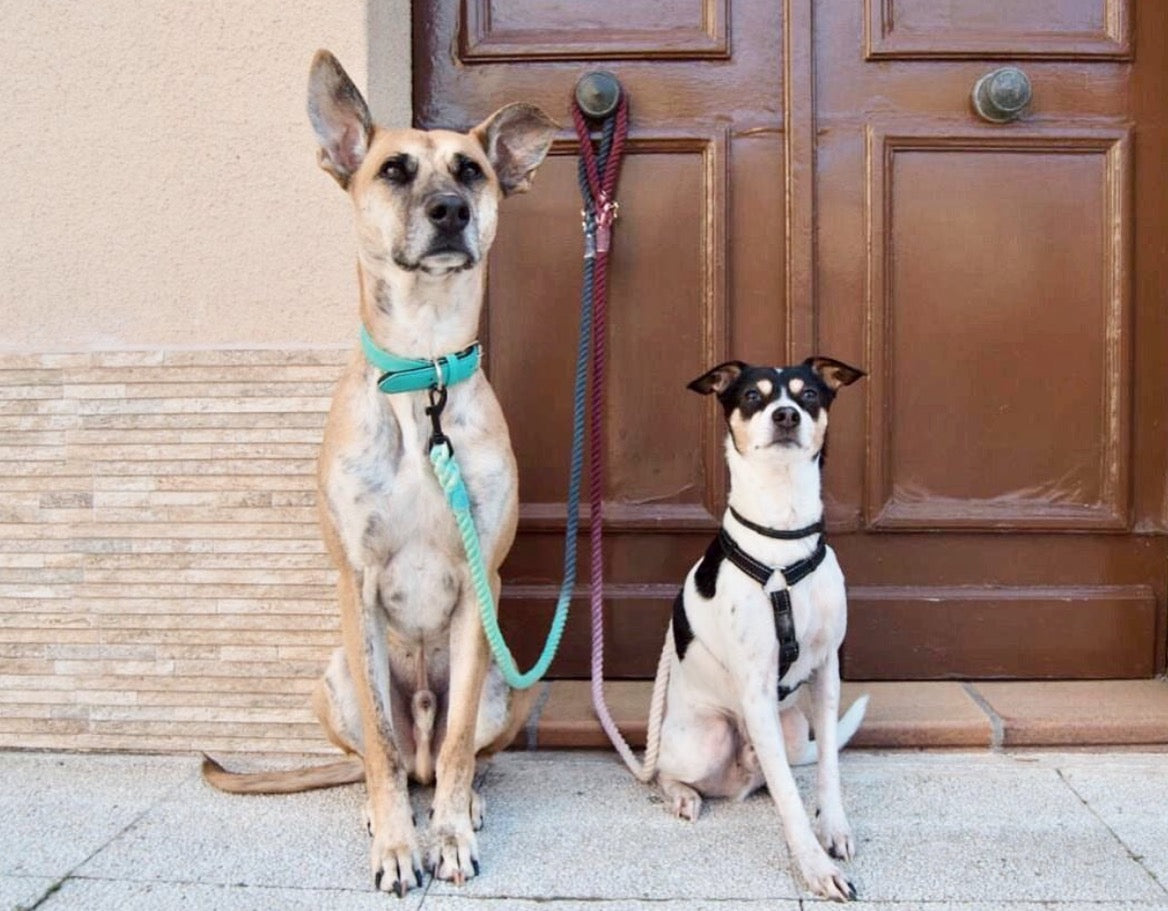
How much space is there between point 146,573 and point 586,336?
1.52 metres

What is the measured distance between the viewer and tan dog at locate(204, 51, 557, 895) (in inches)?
98.1

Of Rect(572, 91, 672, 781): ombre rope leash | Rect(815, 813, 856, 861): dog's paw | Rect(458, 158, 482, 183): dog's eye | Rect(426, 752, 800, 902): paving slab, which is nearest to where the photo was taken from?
Rect(426, 752, 800, 902): paving slab

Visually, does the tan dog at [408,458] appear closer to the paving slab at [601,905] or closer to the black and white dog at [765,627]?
the paving slab at [601,905]

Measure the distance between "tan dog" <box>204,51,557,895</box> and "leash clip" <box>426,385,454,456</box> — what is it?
2 cm

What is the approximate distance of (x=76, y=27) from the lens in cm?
316

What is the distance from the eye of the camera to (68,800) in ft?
9.38

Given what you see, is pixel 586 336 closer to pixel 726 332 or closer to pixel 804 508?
pixel 726 332

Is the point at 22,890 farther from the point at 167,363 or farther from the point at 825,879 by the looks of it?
the point at 825,879

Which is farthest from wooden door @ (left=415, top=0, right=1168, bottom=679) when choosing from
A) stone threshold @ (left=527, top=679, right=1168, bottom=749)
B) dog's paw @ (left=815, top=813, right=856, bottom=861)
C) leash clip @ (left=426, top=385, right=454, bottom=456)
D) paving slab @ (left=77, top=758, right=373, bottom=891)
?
paving slab @ (left=77, top=758, right=373, bottom=891)

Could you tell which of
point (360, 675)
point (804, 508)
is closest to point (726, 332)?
point (804, 508)

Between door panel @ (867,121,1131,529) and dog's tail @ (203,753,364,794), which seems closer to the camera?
dog's tail @ (203,753,364,794)

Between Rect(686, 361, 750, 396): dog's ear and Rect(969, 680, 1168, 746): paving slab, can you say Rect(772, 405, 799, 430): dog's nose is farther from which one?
Rect(969, 680, 1168, 746): paving slab

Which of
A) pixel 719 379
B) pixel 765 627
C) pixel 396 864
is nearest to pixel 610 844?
pixel 396 864

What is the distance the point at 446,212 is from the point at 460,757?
1.28 metres
